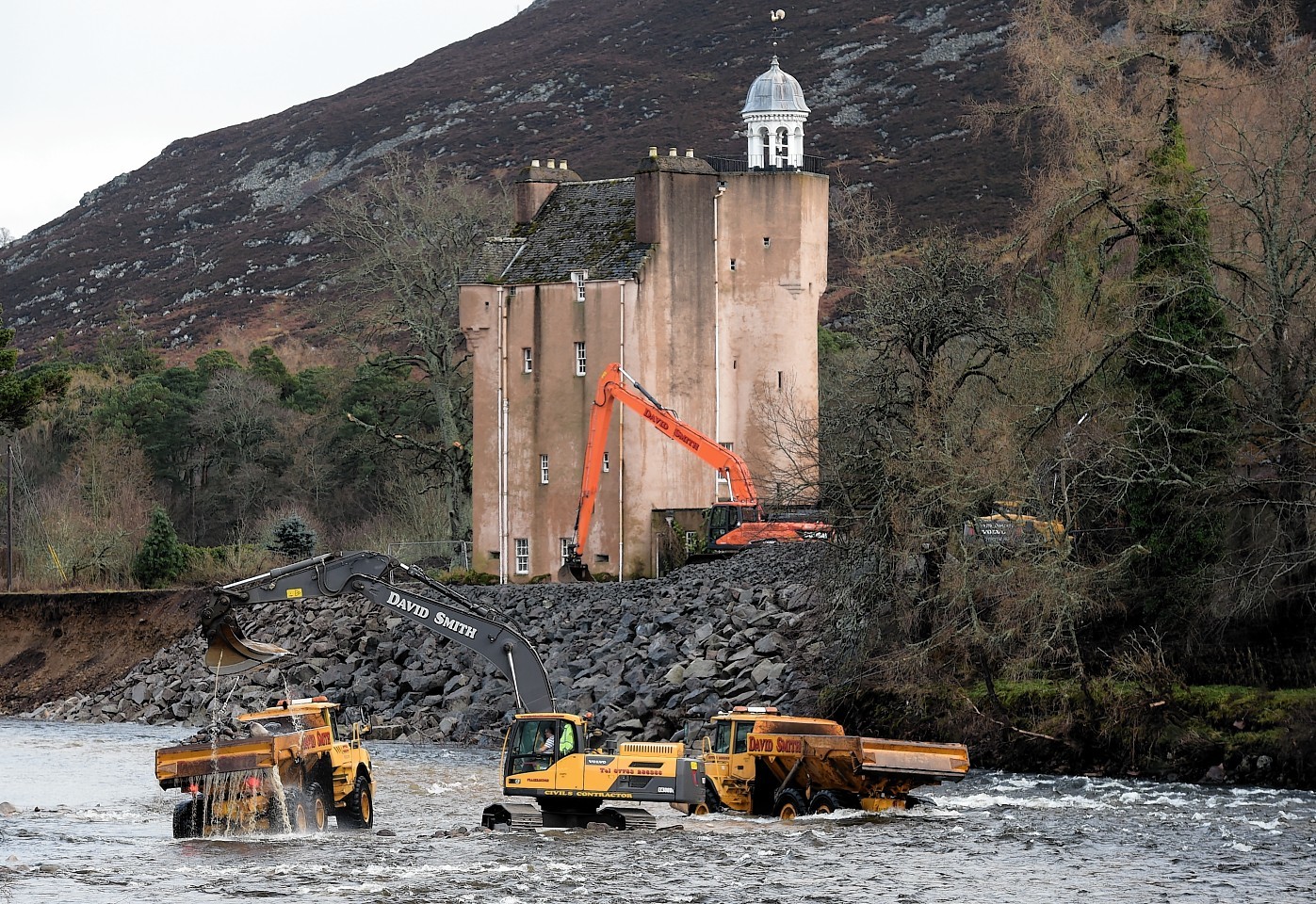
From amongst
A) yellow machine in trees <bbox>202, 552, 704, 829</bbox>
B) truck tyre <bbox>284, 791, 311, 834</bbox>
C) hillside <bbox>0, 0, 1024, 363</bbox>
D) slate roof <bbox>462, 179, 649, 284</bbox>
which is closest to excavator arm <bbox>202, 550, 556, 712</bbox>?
yellow machine in trees <bbox>202, 552, 704, 829</bbox>

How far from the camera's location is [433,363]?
232ft

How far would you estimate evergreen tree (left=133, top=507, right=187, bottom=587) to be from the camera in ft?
231

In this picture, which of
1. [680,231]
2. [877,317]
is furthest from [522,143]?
[877,317]

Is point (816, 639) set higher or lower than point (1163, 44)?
lower

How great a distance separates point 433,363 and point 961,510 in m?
35.9

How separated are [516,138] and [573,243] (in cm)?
8652

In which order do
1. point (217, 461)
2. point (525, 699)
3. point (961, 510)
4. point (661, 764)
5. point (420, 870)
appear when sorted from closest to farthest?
point (420, 870) < point (661, 764) < point (525, 699) < point (961, 510) < point (217, 461)

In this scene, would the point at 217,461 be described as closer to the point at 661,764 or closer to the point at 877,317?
the point at 877,317

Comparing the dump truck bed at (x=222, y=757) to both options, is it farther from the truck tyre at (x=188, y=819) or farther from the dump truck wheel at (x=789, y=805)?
the dump truck wheel at (x=789, y=805)

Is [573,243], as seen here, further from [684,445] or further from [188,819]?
[188,819]

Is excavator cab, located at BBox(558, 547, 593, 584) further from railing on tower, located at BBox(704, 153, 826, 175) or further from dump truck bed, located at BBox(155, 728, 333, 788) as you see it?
dump truck bed, located at BBox(155, 728, 333, 788)

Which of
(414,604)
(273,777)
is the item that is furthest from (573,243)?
(273,777)

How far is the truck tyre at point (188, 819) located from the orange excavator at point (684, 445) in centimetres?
2845

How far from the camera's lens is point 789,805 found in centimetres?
3044
